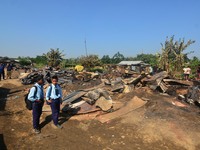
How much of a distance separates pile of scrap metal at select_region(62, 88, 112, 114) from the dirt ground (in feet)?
1.52

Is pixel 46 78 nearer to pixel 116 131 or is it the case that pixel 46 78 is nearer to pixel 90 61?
pixel 116 131

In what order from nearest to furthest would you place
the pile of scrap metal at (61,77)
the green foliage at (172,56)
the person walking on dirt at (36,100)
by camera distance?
the person walking on dirt at (36,100) < the pile of scrap metal at (61,77) < the green foliage at (172,56)

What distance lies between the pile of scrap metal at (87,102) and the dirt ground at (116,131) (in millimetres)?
464

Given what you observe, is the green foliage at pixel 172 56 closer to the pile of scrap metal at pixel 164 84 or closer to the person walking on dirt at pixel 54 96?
the pile of scrap metal at pixel 164 84

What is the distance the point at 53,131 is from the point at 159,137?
9.74 feet

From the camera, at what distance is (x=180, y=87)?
1034 centimetres

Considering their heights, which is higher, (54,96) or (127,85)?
(54,96)

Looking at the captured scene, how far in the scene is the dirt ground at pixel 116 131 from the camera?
4887 mm

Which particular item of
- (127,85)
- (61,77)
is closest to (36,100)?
(127,85)

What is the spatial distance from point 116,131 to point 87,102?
2431mm

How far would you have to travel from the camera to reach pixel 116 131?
5781 millimetres

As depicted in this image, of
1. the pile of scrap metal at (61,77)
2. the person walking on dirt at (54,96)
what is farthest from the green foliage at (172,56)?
the person walking on dirt at (54,96)

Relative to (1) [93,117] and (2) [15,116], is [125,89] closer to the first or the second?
(1) [93,117]

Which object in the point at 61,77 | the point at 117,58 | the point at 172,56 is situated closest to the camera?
the point at 61,77
